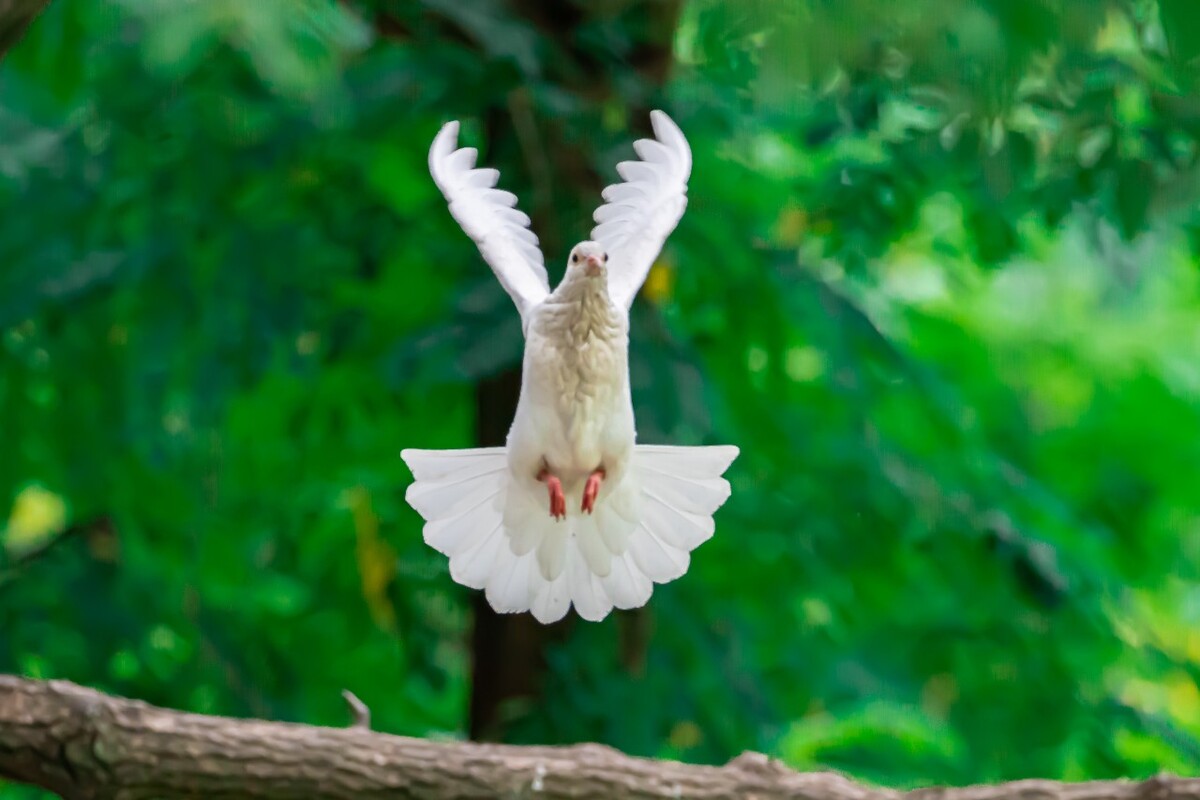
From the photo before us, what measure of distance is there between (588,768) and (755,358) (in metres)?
2.28

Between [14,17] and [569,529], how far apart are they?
142 centimetres

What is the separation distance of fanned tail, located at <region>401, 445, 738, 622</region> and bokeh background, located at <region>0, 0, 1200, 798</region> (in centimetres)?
64

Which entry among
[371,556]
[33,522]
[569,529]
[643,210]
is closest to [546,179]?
[643,210]

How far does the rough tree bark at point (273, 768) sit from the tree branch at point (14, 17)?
1257 mm

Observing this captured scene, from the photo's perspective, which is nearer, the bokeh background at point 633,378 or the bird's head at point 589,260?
the bird's head at point 589,260

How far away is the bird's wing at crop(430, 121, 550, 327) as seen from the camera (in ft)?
9.27

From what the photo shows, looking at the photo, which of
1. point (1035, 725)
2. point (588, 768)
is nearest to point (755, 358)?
point (1035, 725)

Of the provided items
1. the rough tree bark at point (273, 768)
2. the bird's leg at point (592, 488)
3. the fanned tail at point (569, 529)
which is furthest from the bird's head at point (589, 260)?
the rough tree bark at point (273, 768)

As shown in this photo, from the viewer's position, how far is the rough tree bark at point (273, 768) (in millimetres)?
3018

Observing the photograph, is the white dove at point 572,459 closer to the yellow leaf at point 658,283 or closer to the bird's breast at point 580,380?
the bird's breast at point 580,380

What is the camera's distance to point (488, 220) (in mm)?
2869

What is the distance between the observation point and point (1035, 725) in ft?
16.0

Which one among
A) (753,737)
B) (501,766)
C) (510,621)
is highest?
(510,621)

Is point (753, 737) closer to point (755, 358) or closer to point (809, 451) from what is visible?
point (809, 451)
